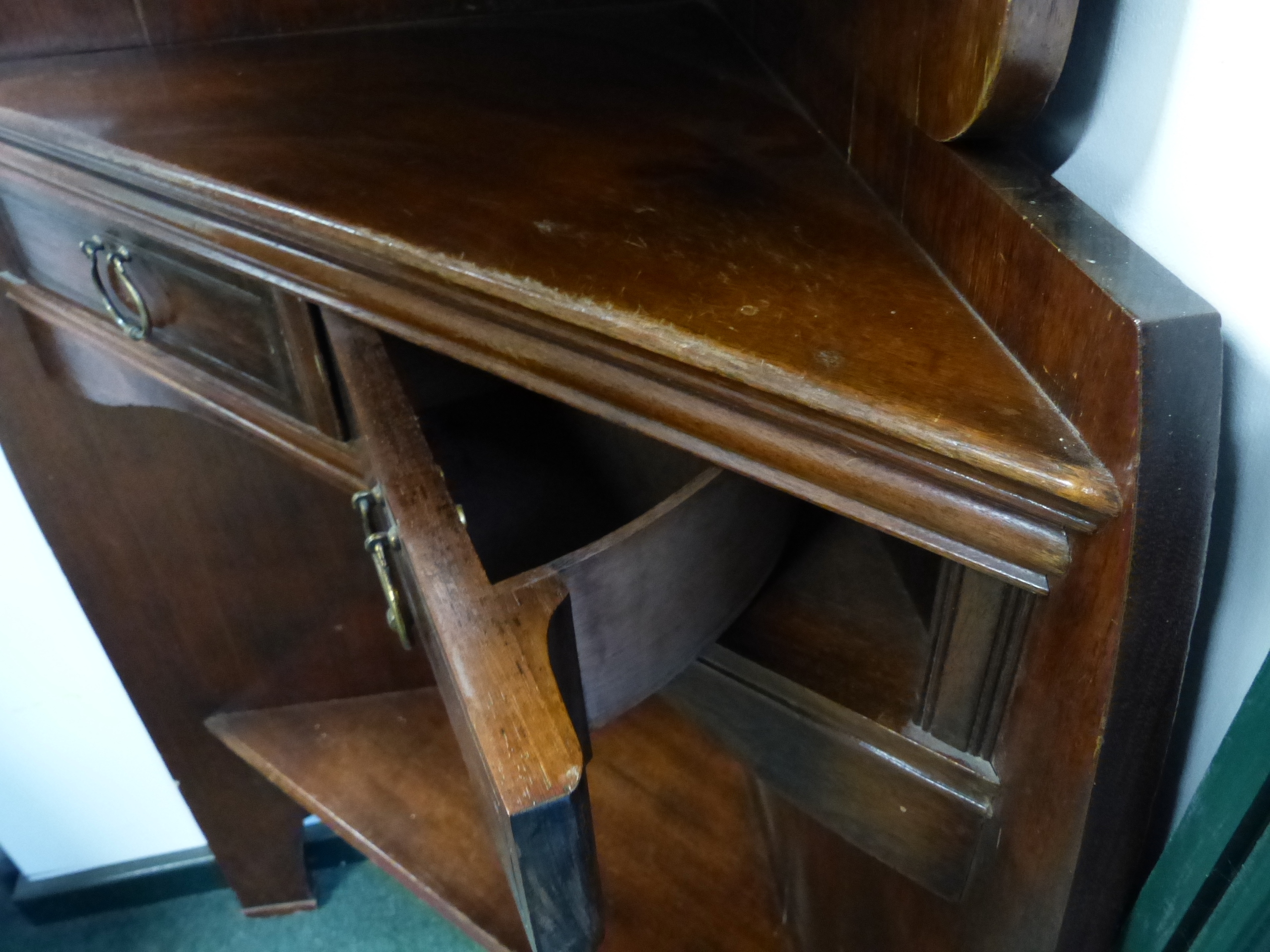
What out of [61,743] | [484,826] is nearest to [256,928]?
[61,743]

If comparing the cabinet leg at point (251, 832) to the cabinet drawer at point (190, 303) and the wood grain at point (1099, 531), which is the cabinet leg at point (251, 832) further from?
the wood grain at point (1099, 531)

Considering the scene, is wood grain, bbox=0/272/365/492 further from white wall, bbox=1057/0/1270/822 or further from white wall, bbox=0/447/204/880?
white wall, bbox=1057/0/1270/822

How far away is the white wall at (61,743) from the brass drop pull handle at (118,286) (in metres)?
0.36

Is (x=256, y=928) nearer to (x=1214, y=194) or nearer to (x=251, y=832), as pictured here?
(x=251, y=832)

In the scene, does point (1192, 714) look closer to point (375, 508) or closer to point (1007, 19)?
point (1007, 19)

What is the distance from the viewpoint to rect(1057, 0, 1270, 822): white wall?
269 mm

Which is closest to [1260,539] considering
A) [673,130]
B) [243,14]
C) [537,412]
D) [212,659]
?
[673,130]

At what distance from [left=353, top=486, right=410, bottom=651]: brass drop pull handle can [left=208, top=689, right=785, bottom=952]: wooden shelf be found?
36cm

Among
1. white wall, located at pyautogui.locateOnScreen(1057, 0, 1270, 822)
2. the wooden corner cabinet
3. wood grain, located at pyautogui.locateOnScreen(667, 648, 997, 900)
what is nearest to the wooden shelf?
the wooden corner cabinet

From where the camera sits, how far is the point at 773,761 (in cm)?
49

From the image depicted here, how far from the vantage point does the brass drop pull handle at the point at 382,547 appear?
0.42 m

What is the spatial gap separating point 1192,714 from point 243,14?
0.77 metres

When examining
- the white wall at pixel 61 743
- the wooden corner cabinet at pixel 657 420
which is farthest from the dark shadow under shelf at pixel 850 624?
the white wall at pixel 61 743

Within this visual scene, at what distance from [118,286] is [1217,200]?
614mm
